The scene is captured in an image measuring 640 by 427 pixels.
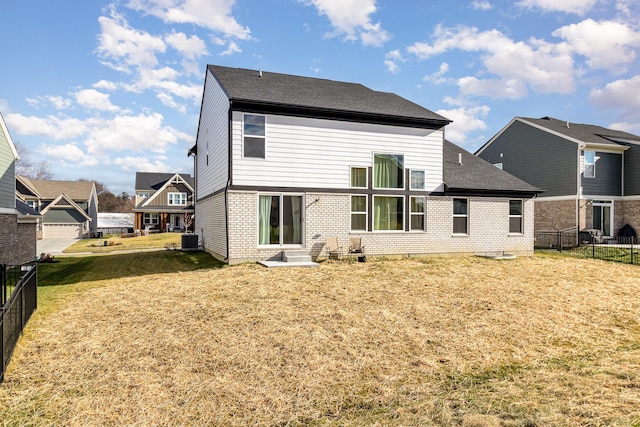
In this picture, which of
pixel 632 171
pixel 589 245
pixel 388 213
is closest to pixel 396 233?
pixel 388 213

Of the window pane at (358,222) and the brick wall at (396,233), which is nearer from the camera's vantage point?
the brick wall at (396,233)

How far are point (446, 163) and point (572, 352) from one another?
544 inches

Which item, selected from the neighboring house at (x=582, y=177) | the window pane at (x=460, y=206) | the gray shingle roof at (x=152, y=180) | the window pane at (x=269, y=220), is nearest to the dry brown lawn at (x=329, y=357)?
the window pane at (x=269, y=220)

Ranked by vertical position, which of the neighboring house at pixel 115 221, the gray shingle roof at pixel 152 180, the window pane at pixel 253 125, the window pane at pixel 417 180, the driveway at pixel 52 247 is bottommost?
the driveway at pixel 52 247

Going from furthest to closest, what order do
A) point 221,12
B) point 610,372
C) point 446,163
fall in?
point 446,163
point 221,12
point 610,372

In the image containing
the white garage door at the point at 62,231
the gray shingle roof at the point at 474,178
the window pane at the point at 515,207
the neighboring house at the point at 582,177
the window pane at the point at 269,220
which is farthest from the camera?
the white garage door at the point at 62,231

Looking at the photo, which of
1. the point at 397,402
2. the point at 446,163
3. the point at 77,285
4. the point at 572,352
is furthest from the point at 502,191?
the point at 77,285

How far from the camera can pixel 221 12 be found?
12523mm

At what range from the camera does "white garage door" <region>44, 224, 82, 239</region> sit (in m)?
40.6

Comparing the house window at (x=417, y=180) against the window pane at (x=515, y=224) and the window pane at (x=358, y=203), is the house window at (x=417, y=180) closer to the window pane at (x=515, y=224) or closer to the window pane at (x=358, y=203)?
the window pane at (x=358, y=203)

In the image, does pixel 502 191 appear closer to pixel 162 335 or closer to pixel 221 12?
pixel 221 12

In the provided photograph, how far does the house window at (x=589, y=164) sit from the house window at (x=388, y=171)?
16008mm

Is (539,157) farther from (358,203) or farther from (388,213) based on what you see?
(358,203)

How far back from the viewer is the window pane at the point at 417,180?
16688 millimetres
